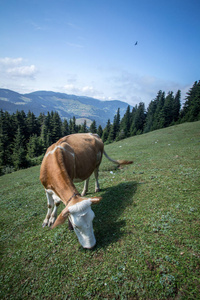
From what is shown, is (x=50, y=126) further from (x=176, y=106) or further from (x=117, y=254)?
(x=117, y=254)

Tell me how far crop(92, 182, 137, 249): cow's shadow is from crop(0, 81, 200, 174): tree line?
32189 mm

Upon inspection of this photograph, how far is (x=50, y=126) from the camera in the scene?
2213 inches

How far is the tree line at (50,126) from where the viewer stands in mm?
39222

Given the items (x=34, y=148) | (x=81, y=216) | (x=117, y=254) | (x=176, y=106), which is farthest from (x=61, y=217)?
(x=176, y=106)

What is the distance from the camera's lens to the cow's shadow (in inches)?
184

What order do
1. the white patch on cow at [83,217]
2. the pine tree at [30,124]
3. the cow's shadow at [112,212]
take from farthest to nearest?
the pine tree at [30,124]
the cow's shadow at [112,212]
the white patch on cow at [83,217]

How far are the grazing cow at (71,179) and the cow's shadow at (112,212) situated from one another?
0.67 meters

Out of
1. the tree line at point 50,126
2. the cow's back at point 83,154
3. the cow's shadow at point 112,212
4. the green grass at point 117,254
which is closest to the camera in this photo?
the green grass at point 117,254

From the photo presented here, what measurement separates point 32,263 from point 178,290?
3.91 metres

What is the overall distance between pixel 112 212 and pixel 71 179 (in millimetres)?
2371

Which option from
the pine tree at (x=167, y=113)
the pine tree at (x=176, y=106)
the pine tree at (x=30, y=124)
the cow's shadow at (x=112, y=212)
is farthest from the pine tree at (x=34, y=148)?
the pine tree at (x=176, y=106)

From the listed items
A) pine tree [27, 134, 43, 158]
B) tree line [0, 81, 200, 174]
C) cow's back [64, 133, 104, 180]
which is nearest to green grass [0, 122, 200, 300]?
cow's back [64, 133, 104, 180]

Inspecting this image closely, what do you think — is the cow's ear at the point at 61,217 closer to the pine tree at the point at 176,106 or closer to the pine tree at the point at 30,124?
the pine tree at the point at 30,124

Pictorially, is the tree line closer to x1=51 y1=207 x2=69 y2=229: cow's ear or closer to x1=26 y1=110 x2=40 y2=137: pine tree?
x1=26 y1=110 x2=40 y2=137: pine tree
